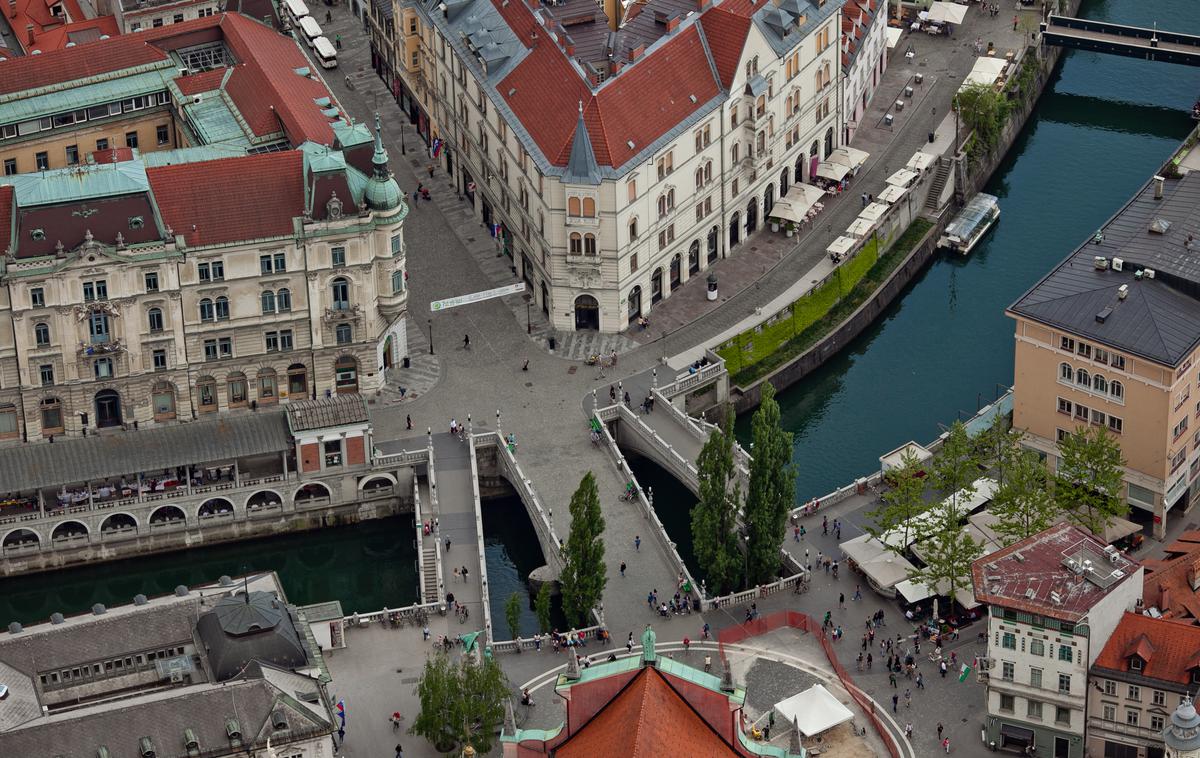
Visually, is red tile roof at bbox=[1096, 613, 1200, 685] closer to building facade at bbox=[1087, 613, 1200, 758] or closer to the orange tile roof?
building facade at bbox=[1087, 613, 1200, 758]

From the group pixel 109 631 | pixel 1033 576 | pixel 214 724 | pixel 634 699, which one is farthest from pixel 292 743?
pixel 1033 576

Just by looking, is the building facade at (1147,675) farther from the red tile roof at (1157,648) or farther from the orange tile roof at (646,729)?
the orange tile roof at (646,729)

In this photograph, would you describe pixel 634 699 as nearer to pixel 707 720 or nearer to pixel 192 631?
pixel 707 720

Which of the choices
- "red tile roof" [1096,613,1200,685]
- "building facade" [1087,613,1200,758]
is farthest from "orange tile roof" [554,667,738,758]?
"red tile roof" [1096,613,1200,685]

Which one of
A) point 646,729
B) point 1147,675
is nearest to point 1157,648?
point 1147,675

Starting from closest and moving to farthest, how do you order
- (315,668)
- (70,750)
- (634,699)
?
1. (634,699)
2. (70,750)
3. (315,668)

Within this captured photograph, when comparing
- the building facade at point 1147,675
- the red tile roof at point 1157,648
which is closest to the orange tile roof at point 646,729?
the building facade at point 1147,675

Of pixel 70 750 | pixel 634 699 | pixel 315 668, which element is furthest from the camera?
pixel 315 668
